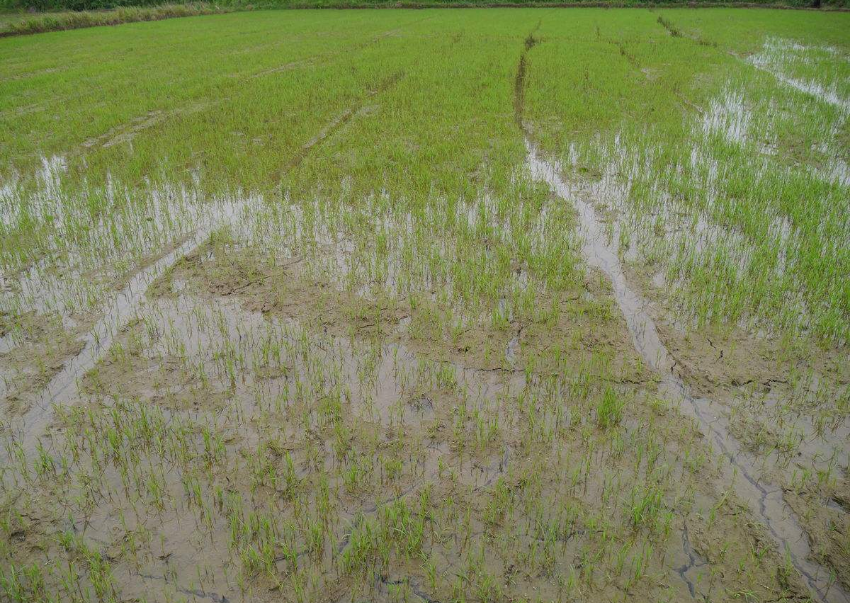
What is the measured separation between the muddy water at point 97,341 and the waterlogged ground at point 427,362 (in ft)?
0.08

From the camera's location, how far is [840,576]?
7.12 feet

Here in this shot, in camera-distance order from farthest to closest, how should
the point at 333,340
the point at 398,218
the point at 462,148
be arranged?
1. the point at 462,148
2. the point at 398,218
3. the point at 333,340

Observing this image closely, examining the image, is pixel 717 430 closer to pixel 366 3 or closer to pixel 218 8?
pixel 366 3

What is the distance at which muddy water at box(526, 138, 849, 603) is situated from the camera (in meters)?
2.21

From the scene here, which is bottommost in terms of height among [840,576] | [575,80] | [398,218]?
[840,576]

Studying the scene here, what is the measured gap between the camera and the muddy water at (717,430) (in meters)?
2.21

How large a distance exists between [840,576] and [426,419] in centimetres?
188

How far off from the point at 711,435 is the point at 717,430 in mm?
61

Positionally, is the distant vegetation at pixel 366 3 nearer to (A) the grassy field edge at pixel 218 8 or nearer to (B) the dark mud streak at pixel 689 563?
(A) the grassy field edge at pixel 218 8

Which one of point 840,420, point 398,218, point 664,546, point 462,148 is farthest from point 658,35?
point 664,546

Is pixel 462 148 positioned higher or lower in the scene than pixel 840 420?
higher

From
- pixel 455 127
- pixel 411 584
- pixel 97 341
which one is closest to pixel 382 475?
pixel 411 584

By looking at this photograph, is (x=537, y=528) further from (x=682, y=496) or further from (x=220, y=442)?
(x=220, y=442)

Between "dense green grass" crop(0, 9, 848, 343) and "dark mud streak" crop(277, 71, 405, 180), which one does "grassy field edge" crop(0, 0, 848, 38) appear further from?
"dark mud streak" crop(277, 71, 405, 180)
